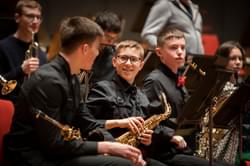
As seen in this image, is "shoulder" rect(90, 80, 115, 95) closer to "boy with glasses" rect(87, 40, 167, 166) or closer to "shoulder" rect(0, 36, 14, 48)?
"boy with glasses" rect(87, 40, 167, 166)

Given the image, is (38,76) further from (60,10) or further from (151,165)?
(60,10)

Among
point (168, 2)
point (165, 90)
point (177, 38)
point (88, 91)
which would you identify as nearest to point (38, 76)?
point (88, 91)

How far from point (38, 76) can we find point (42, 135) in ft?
0.93

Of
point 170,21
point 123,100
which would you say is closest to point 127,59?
point 123,100

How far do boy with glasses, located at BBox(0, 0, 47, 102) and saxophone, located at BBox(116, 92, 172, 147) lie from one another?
94 centimetres

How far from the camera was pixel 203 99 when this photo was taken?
2.60 metres

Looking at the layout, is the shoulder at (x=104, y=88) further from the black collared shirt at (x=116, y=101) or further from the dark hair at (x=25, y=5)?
the dark hair at (x=25, y=5)

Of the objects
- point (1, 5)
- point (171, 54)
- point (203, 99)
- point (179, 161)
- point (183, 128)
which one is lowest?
point (179, 161)

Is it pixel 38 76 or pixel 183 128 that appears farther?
pixel 183 128

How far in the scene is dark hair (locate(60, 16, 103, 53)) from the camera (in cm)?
246

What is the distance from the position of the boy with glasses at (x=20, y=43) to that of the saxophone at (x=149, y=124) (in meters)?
0.94

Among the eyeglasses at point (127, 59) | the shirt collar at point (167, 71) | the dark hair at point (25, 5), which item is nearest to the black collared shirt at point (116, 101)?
the eyeglasses at point (127, 59)

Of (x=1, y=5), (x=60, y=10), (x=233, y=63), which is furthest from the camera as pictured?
(x=60, y=10)

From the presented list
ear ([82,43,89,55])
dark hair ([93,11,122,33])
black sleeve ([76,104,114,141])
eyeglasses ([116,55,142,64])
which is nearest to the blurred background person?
dark hair ([93,11,122,33])
